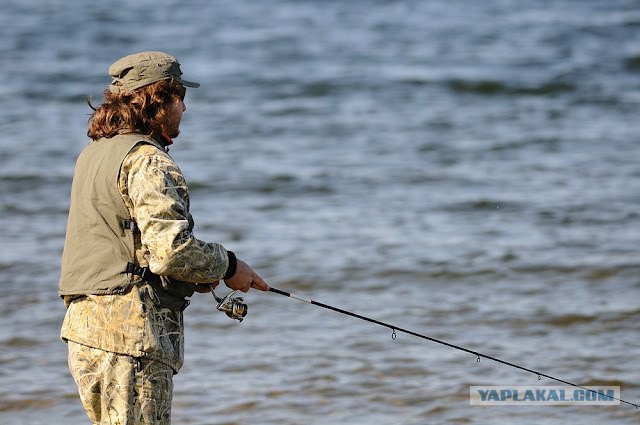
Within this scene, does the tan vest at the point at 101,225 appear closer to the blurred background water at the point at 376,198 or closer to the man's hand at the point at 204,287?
the man's hand at the point at 204,287

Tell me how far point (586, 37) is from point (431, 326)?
37.6 feet

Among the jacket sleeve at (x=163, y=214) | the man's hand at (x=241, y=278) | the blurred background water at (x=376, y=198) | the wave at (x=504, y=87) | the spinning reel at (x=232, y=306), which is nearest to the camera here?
the jacket sleeve at (x=163, y=214)

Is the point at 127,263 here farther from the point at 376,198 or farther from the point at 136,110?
the point at 376,198

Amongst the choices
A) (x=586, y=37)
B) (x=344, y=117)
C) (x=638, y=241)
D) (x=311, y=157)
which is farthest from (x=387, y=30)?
(x=638, y=241)

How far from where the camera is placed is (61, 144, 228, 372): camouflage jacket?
3.05 meters

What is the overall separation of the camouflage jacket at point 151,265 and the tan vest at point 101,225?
0.10 feet

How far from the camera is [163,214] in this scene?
304 centimetres

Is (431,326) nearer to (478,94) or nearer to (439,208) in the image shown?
(439,208)

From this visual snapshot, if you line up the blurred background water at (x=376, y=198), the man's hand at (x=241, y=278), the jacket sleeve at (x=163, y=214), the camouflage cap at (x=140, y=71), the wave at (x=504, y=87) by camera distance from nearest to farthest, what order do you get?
the jacket sleeve at (x=163, y=214) → the camouflage cap at (x=140, y=71) → the man's hand at (x=241, y=278) → the blurred background water at (x=376, y=198) → the wave at (x=504, y=87)

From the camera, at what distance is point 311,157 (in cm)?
1107

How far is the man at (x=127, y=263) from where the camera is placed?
3117mm

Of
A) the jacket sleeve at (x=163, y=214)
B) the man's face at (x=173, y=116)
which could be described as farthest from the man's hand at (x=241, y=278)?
the man's face at (x=173, y=116)

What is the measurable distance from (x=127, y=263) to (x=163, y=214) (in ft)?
0.73

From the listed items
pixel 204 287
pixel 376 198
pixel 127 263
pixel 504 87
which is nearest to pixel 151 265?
pixel 127 263
